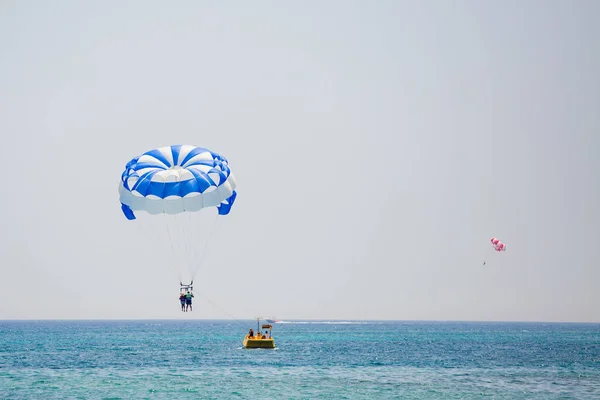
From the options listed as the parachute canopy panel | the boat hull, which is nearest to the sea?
the boat hull

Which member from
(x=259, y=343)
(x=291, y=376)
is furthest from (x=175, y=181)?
(x=259, y=343)

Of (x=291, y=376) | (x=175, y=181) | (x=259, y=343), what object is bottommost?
(x=291, y=376)

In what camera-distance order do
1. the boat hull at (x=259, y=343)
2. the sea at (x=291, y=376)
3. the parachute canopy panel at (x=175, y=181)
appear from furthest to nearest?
the boat hull at (x=259, y=343) → the parachute canopy panel at (x=175, y=181) → the sea at (x=291, y=376)

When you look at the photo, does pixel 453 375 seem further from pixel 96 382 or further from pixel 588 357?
pixel 588 357

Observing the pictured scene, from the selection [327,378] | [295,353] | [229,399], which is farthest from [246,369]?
[295,353]

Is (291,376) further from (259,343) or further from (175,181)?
(259,343)

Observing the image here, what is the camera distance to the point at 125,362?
177 ft

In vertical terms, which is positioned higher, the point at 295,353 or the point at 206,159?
the point at 206,159

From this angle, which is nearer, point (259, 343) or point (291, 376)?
point (291, 376)

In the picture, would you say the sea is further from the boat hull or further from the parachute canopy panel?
the parachute canopy panel

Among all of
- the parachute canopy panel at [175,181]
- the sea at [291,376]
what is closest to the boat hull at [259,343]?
the sea at [291,376]

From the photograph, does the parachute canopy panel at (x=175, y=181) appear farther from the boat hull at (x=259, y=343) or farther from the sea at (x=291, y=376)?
the boat hull at (x=259, y=343)

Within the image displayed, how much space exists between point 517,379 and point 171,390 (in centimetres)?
1898

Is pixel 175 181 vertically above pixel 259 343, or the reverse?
pixel 175 181
